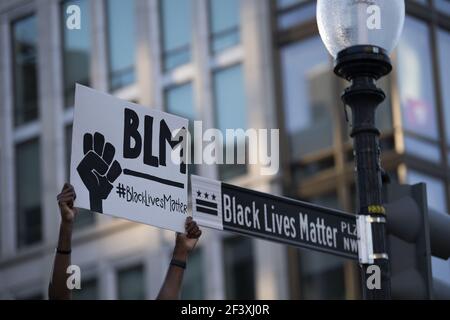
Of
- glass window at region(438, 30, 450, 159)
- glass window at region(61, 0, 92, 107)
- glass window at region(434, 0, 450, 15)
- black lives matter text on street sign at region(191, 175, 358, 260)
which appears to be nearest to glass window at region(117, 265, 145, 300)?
glass window at region(61, 0, 92, 107)

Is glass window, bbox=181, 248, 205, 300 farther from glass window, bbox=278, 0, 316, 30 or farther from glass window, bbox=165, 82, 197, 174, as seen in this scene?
glass window, bbox=278, 0, 316, 30

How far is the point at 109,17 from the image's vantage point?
33031 millimetres

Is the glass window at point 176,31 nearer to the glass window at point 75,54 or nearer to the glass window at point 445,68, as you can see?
the glass window at point 75,54

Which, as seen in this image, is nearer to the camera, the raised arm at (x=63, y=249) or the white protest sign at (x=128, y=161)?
the raised arm at (x=63, y=249)

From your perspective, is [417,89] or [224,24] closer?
[417,89]

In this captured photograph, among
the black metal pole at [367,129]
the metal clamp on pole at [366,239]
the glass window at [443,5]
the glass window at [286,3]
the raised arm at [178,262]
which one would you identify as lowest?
the raised arm at [178,262]

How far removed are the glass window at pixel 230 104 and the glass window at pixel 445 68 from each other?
4.67 metres

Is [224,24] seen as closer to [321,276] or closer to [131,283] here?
[131,283]

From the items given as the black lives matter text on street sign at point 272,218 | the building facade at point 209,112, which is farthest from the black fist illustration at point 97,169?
the building facade at point 209,112

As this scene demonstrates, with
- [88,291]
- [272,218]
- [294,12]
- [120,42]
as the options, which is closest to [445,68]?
[294,12]

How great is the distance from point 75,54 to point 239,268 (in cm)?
887

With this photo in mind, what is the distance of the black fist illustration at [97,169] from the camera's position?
6086 millimetres

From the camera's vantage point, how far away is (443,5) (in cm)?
2789
